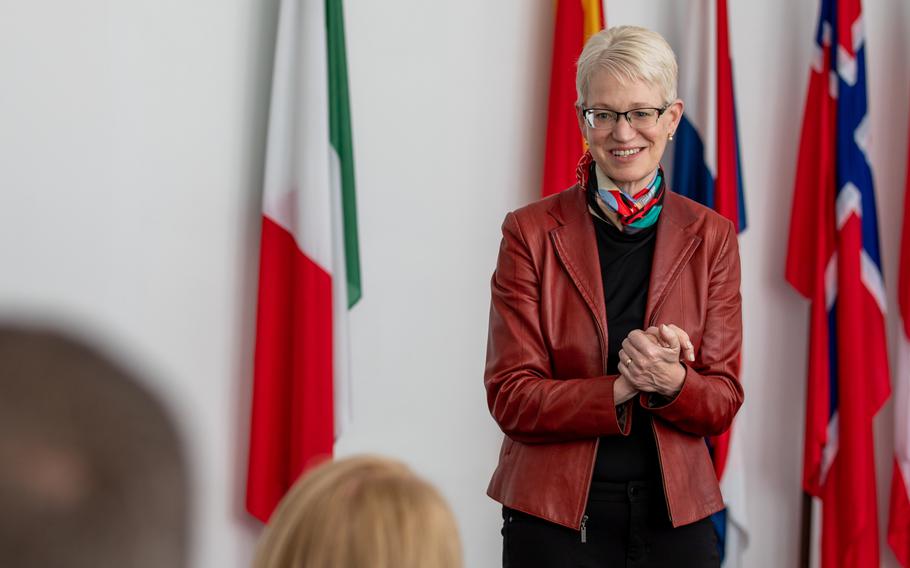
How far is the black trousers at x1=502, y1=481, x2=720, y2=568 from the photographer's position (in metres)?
2.20

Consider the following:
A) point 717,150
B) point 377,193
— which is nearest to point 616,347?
point 377,193

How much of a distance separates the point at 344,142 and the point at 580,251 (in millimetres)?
1607

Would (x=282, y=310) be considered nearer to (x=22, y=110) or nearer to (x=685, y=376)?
(x=22, y=110)

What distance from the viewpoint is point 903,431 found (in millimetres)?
4043

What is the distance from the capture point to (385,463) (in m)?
0.85

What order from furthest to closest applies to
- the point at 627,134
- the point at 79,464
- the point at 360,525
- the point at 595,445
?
the point at 627,134
the point at 595,445
the point at 360,525
the point at 79,464

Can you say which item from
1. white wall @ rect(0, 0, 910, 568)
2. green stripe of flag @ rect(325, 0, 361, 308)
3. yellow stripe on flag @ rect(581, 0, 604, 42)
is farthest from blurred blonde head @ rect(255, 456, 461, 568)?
yellow stripe on flag @ rect(581, 0, 604, 42)

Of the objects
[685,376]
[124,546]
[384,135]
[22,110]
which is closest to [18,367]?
[124,546]

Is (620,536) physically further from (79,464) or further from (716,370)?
(79,464)

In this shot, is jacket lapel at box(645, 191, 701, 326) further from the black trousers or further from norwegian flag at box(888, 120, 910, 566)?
norwegian flag at box(888, 120, 910, 566)

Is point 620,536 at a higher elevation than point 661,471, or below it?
below

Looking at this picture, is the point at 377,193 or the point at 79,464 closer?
the point at 79,464

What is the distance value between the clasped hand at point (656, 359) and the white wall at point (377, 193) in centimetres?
183

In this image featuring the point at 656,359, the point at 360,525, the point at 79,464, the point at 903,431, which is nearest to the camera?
the point at 79,464
